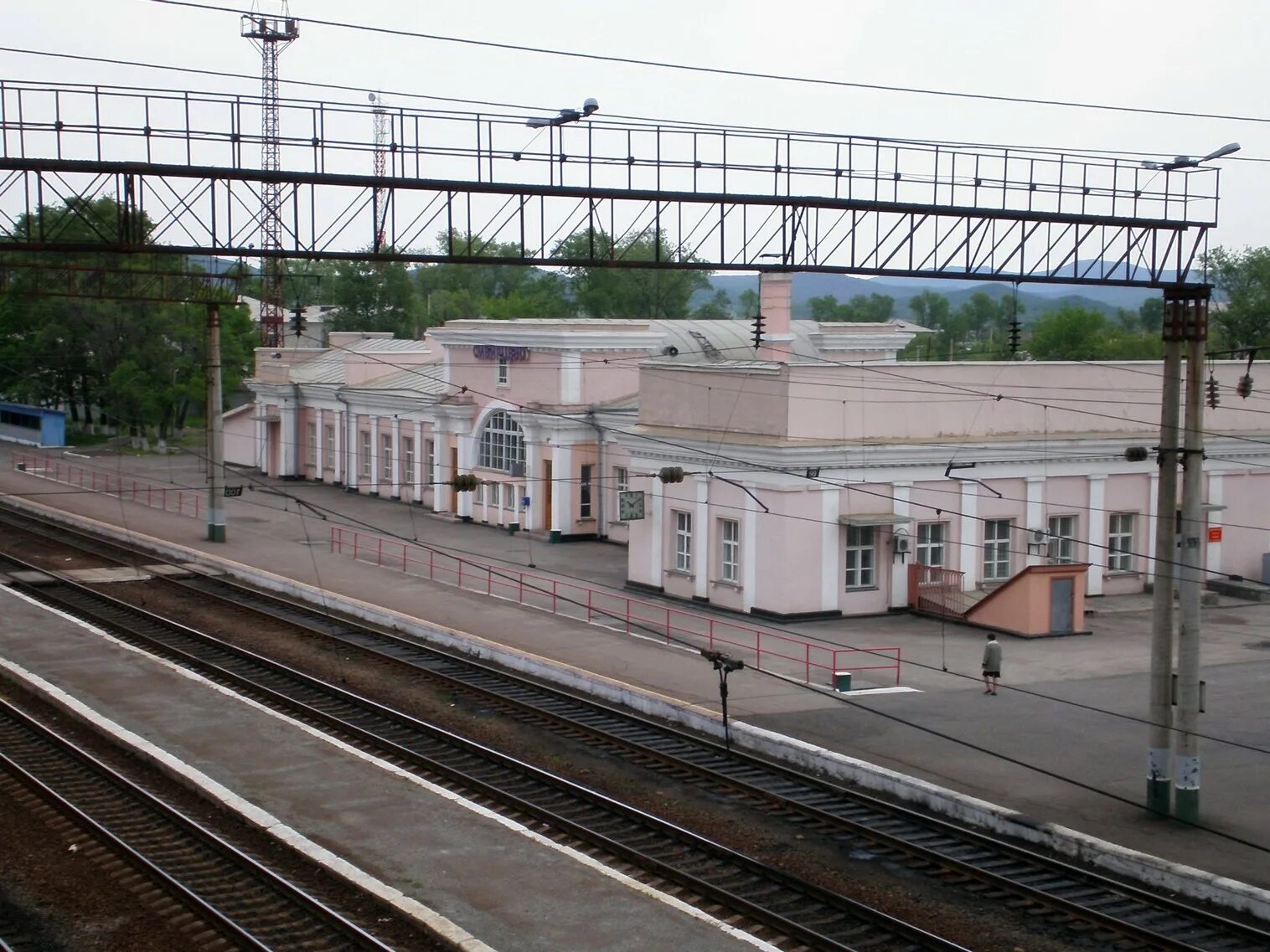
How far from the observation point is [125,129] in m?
14.5

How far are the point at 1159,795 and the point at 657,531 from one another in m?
15.7

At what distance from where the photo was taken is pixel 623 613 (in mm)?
27609

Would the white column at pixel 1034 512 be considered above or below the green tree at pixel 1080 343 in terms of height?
below

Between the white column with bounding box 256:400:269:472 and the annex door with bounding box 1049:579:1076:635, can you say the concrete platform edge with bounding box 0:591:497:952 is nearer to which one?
the annex door with bounding box 1049:579:1076:635

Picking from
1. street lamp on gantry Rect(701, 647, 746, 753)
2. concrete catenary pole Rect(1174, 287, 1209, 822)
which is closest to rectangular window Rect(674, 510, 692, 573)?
street lamp on gantry Rect(701, 647, 746, 753)

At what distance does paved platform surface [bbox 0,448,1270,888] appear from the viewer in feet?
50.3

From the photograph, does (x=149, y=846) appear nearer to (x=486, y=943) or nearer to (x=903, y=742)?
(x=486, y=943)

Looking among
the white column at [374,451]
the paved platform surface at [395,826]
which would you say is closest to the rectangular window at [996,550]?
the paved platform surface at [395,826]

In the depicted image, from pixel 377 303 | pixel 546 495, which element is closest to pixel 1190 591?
pixel 546 495

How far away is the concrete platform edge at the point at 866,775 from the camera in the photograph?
12.7m

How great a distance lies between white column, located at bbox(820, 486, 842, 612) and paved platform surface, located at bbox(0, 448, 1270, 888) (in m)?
0.49

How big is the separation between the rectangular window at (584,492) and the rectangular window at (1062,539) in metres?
12.4

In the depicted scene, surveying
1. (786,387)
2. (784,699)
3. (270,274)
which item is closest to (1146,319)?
(270,274)

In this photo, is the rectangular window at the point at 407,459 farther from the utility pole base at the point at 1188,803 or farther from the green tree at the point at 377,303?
the green tree at the point at 377,303
